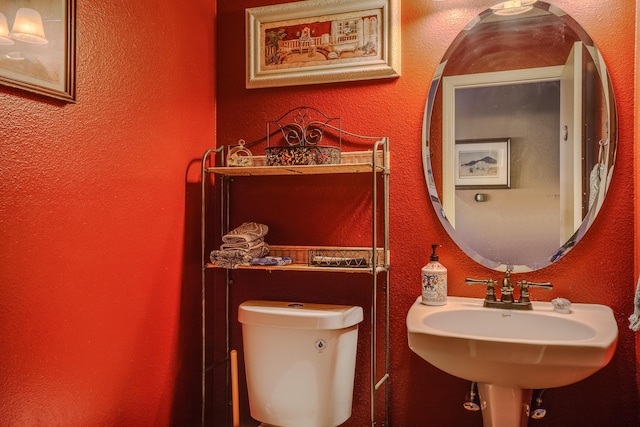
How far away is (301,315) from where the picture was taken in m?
1.76

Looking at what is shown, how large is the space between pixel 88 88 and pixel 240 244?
0.74 metres

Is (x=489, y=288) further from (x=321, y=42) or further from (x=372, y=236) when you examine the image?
(x=321, y=42)

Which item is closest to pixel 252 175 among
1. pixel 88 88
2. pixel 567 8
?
pixel 88 88

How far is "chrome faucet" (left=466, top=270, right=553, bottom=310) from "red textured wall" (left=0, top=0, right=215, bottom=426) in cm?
116

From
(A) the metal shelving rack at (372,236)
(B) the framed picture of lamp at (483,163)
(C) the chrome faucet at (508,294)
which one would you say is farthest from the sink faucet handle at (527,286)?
(A) the metal shelving rack at (372,236)

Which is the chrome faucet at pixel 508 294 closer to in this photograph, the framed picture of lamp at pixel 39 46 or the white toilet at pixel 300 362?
the white toilet at pixel 300 362

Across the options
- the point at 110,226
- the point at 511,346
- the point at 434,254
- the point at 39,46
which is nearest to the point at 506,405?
the point at 511,346

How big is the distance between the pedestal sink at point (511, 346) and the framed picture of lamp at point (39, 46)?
1235mm

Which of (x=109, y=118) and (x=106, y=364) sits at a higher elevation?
(x=109, y=118)

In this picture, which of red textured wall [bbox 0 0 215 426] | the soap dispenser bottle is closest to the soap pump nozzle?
the soap dispenser bottle

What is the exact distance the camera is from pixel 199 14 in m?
2.09

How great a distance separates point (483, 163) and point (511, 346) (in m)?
0.76

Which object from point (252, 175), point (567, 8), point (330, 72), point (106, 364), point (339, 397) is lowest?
point (339, 397)

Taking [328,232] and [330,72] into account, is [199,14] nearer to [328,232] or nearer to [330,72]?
[330,72]
